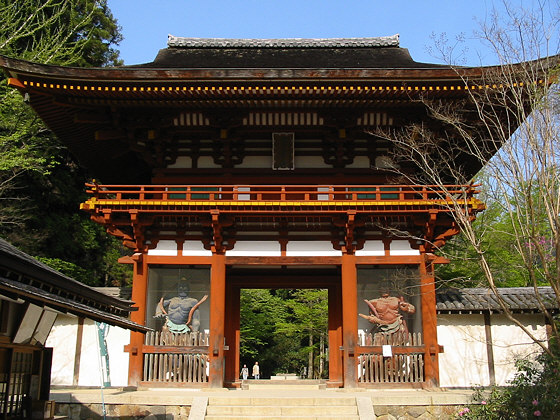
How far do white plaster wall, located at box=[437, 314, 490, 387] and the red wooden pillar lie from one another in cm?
146

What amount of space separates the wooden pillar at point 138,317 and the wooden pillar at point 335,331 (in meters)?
5.32

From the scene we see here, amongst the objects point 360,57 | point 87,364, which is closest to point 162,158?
point 87,364

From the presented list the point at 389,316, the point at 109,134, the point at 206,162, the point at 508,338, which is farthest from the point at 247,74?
the point at 508,338

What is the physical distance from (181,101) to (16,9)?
15838 mm

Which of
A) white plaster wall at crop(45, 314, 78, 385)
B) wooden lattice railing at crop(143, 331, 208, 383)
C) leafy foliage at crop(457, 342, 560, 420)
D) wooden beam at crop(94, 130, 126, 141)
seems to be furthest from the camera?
white plaster wall at crop(45, 314, 78, 385)

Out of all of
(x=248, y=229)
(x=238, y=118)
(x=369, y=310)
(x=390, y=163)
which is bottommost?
(x=369, y=310)

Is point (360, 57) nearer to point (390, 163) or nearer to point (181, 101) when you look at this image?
point (390, 163)

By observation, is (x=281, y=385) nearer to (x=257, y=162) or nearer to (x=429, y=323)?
(x=429, y=323)

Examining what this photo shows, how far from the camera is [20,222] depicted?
20.9m

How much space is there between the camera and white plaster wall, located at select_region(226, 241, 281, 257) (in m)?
12.7

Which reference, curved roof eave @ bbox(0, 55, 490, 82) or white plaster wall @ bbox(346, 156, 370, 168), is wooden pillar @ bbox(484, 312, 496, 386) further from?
curved roof eave @ bbox(0, 55, 490, 82)

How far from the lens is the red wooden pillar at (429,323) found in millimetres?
11953

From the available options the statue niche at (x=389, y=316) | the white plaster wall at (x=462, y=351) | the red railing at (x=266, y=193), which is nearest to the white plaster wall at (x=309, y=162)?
the red railing at (x=266, y=193)

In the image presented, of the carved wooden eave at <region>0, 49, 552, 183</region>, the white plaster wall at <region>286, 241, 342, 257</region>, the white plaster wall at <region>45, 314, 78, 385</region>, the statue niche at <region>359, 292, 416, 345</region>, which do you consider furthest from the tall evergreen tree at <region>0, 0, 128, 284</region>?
the statue niche at <region>359, 292, 416, 345</region>
